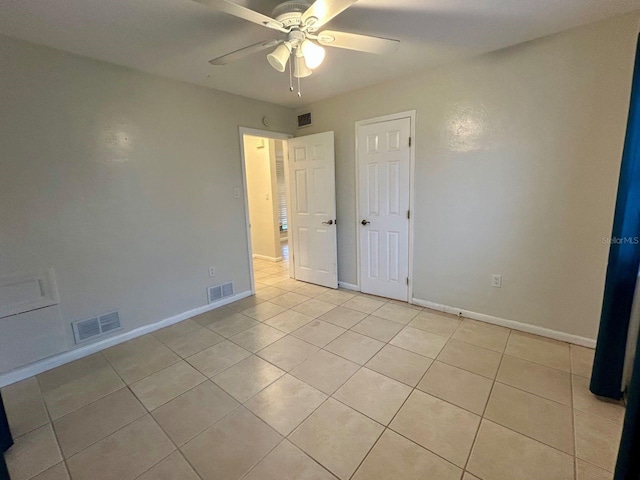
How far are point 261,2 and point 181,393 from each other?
2.51m

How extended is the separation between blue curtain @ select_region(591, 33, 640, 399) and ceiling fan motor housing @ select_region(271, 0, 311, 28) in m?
1.80

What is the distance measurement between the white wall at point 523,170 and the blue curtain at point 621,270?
2.24 ft

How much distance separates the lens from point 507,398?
70.7 inches

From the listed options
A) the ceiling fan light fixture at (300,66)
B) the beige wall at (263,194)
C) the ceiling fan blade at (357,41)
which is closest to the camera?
the ceiling fan blade at (357,41)

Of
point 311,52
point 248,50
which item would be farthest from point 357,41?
point 248,50

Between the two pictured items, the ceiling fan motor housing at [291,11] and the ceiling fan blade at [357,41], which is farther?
the ceiling fan blade at [357,41]

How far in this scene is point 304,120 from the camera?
153 inches

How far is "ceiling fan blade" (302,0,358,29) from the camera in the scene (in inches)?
50.9

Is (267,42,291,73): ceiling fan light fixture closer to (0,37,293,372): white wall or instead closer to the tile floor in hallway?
(0,37,293,372): white wall

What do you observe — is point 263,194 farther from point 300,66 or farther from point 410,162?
point 300,66

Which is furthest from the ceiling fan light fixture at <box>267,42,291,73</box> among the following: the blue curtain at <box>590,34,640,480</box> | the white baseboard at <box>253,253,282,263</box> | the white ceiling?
the white baseboard at <box>253,253,282,263</box>

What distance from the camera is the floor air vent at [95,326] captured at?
7.85 ft

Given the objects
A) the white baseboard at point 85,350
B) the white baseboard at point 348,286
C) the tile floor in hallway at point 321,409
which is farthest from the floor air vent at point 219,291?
the white baseboard at point 348,286

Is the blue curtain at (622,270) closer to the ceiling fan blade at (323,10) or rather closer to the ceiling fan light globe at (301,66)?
the ceiling fan blade at (323,10)
